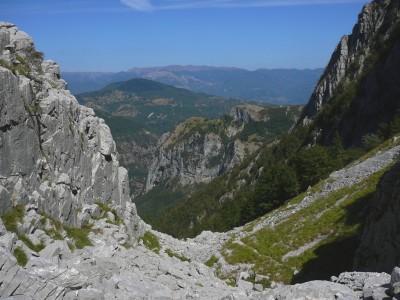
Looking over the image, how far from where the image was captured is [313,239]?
48.0 m

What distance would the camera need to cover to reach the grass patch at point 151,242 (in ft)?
171

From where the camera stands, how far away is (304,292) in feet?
67.5

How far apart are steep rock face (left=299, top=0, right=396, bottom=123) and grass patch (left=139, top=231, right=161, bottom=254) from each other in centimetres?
13846

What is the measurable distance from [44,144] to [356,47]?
569 feet

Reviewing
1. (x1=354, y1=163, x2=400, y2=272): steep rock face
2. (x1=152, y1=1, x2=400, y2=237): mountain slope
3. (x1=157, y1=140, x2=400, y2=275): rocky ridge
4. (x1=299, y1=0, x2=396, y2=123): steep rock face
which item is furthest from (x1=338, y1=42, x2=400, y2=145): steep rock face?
(x1=354, y1=163, x2=400, y2=272): steep rock face

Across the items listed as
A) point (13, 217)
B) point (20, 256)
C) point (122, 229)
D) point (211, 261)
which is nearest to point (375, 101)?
point (211, 261)

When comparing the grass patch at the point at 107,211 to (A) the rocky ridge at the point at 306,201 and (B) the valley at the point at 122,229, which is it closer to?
(B) the valley at the point at 122,229

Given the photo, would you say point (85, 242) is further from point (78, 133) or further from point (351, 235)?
point (351, 235)

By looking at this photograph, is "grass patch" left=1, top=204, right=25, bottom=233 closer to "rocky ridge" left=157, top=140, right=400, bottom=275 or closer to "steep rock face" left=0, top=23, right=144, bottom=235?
"steep rock face" left=0, top=23, right=144, bottom=235

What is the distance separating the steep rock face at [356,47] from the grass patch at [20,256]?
167 metres

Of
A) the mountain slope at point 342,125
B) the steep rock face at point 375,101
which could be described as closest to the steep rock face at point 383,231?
the mountain slope at point 342,125

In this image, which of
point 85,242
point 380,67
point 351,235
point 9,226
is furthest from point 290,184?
point 380,67

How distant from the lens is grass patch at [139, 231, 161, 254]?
5217 cm

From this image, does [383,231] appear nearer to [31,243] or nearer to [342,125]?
[31,243]
